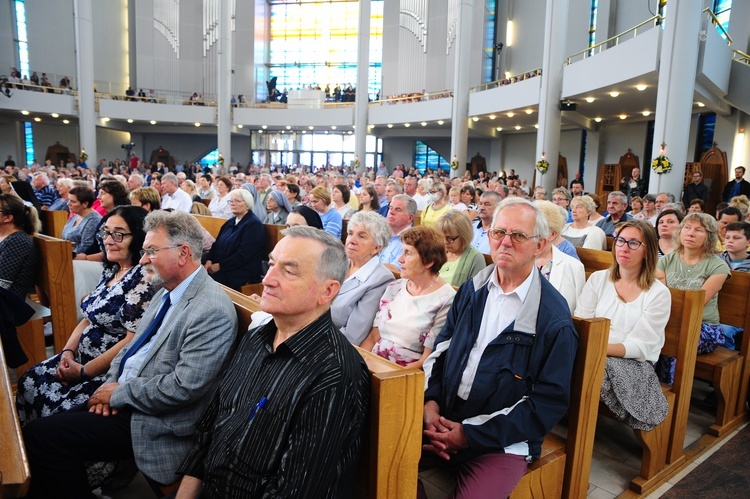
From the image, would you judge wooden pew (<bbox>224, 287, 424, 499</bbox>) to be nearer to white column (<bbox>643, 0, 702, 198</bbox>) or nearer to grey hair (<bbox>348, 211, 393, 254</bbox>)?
grey hair (<bbox>348, 211, 393, 254</bbox>)

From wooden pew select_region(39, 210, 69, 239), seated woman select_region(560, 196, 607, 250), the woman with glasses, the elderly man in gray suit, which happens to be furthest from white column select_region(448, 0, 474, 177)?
the elderly man in gray suit

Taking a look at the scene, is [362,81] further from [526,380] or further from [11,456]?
[11,456]

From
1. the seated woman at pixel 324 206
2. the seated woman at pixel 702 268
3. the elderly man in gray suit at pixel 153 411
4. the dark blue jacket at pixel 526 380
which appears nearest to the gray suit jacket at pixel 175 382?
the elderly man in gray suit at pixel 153 411

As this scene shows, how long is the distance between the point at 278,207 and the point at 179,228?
424 centimetres

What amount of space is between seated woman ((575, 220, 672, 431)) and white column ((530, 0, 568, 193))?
397 inches

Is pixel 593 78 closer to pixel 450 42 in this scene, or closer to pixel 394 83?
pixel 450 42

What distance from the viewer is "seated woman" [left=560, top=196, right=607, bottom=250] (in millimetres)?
4574

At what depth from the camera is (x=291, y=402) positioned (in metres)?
1.38

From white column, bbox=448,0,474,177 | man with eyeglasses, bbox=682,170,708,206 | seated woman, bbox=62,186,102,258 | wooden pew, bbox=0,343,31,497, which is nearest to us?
wooden pew, bbox=0,343,31,497

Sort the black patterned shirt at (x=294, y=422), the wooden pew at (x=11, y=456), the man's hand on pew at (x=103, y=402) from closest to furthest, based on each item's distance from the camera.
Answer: the wooden pew at (x=11, y=456)
the black patterned shirt at (x=294, y=422)
the man's hand on pew at (x=103, y=402)

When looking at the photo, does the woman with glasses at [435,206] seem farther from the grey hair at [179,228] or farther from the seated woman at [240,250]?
the grey hair at [179,228]

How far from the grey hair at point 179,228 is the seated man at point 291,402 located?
0.67m

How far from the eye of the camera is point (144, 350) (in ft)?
6.82

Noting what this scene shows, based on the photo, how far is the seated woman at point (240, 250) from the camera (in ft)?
15.3
